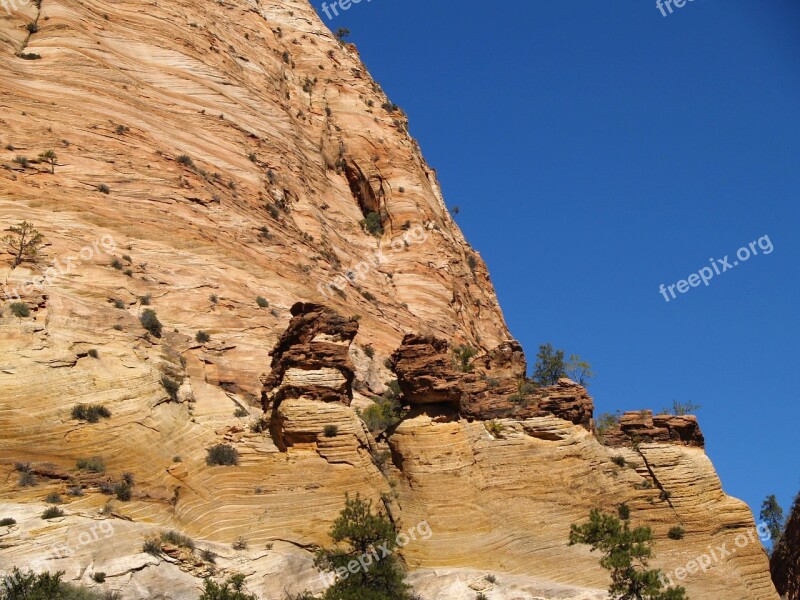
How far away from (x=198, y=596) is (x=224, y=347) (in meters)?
15.1

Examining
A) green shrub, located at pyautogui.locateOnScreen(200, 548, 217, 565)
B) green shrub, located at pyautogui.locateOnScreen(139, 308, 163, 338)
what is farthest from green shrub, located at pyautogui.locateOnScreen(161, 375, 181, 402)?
green shrub, located at pyautogui.locateOnScreen(200, 548, 217, 565)

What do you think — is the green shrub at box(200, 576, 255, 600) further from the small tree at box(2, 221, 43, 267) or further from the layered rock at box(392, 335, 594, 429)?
the small tree at box(2, 221, 43, 267)

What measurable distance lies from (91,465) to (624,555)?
49.4 feet

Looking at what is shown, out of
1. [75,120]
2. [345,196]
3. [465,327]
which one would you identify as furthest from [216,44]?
A: [465,327]

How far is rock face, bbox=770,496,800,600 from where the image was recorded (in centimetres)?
3703

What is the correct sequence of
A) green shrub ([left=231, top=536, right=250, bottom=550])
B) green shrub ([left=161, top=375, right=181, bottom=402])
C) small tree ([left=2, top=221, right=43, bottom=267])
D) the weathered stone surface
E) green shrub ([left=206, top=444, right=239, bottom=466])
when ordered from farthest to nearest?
1. small tree ([left=2, top=221, right=43, bottom=267])
2. the weathered stone surface
3. green shrub ([left=161, top=375, right=181, bottom=402])
4. green shrub ([left=206, top=444, right=239, bottom=466])
5. green shrub ([left=231, top=536, right=250, bottom=550])

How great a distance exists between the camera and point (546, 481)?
105 feet

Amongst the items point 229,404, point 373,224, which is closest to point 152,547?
point 229,404

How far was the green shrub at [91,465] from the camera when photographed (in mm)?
27703

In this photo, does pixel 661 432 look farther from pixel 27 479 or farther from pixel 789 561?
pixel 27 479

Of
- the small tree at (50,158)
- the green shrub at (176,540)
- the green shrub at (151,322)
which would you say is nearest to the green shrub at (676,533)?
the green shrub at (176,540)

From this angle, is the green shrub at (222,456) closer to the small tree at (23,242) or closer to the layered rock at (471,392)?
the layered rock at (471,392)

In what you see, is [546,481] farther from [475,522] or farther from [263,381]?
[263,381]

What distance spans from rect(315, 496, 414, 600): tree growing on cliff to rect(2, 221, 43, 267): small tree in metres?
15.5
